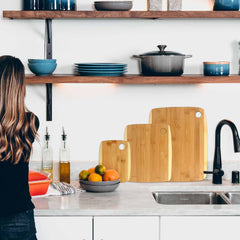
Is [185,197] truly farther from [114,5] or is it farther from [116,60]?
[114,5]

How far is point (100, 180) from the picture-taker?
276 centimetres

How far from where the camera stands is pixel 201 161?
307cm

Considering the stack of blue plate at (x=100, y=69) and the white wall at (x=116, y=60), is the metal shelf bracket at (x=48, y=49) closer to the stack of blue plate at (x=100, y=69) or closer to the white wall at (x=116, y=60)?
the white wall at (x=116, y=60)

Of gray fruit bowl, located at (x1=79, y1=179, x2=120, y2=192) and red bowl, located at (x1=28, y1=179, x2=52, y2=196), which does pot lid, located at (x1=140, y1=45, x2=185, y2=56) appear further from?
red bowl, located at (x1=28, y1=179, x2=52, y2=196)

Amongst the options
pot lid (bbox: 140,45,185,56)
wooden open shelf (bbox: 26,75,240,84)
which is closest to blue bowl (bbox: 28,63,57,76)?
wooden open shelf (bbox: 26,75,240,84)

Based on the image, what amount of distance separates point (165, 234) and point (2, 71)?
1.09 metres

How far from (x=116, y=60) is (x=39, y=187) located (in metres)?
0.91

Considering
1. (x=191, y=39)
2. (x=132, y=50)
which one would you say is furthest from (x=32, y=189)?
(x=191, y=39)

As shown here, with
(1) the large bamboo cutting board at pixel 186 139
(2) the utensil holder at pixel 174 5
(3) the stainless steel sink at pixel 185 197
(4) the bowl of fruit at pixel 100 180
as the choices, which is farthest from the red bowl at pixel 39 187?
(2) the utensil holder at pixel 174 5

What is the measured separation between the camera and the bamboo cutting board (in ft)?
9.93

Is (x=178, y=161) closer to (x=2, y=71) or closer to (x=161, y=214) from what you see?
(x=161, y=214)

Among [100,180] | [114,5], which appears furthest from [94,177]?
[114,5]

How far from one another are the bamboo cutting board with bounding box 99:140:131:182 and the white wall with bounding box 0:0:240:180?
73 mm

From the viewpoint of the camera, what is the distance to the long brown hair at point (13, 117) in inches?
85.0
